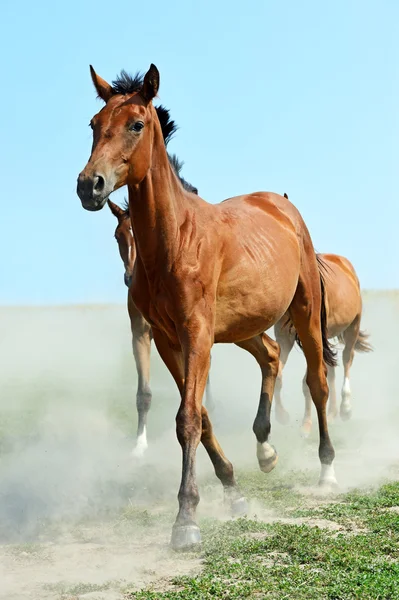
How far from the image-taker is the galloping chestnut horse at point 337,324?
510 inches

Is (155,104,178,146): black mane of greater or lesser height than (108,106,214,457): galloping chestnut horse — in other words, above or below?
above

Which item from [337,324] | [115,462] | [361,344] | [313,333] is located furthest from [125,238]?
[361,344]

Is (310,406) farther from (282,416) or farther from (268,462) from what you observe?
(268,462)

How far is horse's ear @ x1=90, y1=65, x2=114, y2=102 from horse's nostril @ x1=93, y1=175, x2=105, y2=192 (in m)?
0.95

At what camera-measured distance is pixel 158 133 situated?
617cm

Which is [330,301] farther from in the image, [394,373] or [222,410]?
[394,373]

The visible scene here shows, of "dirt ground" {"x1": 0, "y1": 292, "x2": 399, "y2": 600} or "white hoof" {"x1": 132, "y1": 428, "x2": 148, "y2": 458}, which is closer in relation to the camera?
"dirt ground" {"x1": 0, "y1": 292, "x2": 399, "y2": 600}

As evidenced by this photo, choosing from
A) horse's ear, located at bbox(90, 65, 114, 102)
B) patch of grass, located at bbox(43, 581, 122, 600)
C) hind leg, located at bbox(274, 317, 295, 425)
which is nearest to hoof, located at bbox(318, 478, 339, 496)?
patch of grass, located at bbox(43, 581, 122, 600)

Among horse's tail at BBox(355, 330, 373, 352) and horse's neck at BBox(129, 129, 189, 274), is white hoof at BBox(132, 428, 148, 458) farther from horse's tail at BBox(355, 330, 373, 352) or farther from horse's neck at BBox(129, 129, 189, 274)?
horse's tail at BBox(355, 330, 373, 352)

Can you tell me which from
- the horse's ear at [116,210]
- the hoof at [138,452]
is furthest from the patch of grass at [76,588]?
the horse's ear at [116,210]

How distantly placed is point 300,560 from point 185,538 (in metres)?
0.78

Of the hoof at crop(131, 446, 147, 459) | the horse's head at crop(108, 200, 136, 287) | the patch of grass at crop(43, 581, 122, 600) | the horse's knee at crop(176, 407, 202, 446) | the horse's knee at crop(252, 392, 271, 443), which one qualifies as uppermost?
the horse's head at crop(108, 200, 136, 287)

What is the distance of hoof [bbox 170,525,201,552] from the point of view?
208 inches

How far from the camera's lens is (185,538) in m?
5.33
